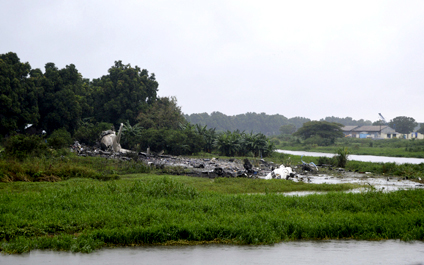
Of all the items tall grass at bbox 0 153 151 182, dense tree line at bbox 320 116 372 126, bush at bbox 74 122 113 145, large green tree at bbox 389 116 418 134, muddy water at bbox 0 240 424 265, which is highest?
dense tree line at bbox 320 116 372 126

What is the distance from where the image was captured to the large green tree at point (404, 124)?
80.2 meters

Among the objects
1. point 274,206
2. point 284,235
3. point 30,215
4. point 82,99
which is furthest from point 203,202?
point 82,99

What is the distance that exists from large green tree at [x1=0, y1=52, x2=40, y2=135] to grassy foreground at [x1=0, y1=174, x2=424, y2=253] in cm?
1731

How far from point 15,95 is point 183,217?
22673 millimetres

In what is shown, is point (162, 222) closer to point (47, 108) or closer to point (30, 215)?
point (30, 215)

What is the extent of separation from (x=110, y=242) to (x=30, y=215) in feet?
7.17

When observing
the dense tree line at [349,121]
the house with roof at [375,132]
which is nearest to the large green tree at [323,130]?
the house with roof at [375,132]

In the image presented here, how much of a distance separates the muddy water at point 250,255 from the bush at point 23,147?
11.4 meters

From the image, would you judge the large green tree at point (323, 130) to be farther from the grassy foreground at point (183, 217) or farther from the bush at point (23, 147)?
the grassy foreground at point (183, 217)

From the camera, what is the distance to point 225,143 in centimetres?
3112

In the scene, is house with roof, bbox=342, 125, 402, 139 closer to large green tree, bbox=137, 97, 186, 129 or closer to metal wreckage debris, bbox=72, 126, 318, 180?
large green tree, bbox=137, 97, 186, 129

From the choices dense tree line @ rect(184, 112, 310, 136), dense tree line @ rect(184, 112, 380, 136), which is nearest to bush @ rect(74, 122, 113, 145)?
dense tree line @ rect(184, 112, 380, 136)

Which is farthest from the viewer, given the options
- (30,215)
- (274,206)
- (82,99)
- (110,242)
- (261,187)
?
(82,99)

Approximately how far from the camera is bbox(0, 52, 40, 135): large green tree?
24156 mm
